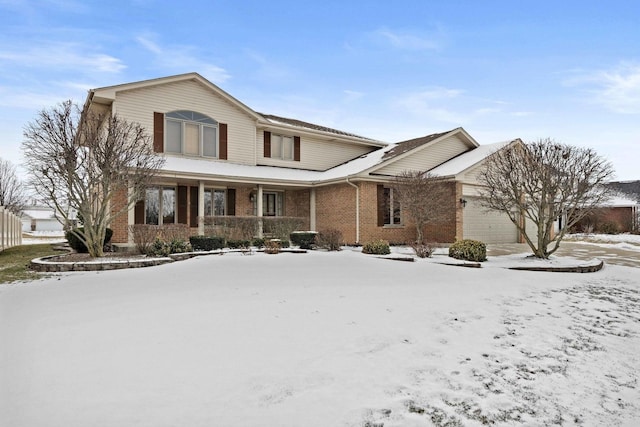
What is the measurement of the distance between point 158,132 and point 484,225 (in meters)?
15.5

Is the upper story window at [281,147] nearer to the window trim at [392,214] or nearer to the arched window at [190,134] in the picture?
the arched window at [190,134]

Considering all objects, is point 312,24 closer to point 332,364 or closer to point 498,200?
point 498,200

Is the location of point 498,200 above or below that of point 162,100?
below

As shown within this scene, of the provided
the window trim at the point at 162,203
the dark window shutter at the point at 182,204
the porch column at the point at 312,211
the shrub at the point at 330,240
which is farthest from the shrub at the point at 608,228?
the window trim at the point at 162,203

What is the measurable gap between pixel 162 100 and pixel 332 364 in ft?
50.3

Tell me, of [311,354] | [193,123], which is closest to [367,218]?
[193,123]

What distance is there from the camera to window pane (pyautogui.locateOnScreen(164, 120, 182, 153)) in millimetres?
16125

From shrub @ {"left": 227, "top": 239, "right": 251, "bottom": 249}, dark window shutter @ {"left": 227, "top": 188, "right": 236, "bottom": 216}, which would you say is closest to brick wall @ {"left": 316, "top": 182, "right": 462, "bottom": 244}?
dark window shutter @ {"left": 227, "top": 188, "right": 236, "bottom": 216}

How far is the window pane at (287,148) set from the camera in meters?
19.8

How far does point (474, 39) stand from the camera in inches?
601

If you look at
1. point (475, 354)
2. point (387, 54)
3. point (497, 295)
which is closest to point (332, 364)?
point (475, 354)

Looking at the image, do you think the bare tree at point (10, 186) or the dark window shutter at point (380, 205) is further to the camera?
the bare tree at point (10, 186)

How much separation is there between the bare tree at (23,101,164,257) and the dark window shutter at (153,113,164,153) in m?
4.23

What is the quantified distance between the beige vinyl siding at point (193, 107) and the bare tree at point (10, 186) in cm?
2380
